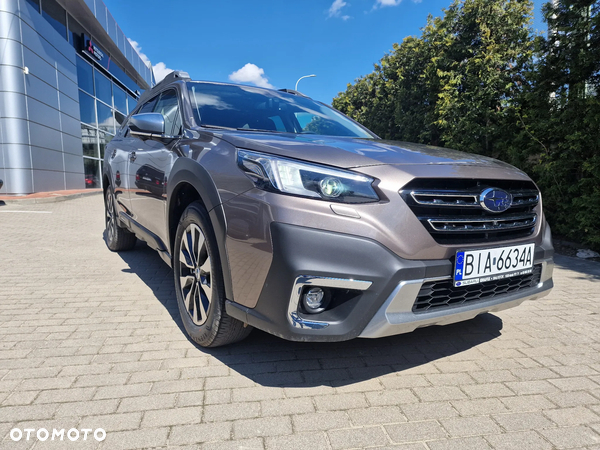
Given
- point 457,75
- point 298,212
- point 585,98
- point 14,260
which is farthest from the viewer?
point 457,75

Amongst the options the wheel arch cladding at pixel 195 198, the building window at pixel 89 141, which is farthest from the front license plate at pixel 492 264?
the building window at pixel 89 141

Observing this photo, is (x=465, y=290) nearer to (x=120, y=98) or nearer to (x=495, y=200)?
(x=495, y=200)

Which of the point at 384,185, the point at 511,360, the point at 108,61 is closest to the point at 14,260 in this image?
the point at 384,185

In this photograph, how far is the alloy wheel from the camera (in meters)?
2.44

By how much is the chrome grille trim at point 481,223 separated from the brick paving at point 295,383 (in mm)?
831

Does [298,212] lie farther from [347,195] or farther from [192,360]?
[192,360]

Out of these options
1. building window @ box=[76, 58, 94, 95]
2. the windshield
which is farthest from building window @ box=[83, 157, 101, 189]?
the windshield

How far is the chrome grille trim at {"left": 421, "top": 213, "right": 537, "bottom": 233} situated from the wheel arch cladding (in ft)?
3.35

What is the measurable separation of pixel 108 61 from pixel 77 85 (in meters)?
5.64

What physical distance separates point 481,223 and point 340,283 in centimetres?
89

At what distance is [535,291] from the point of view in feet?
8.11

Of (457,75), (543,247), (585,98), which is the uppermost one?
(457,75)

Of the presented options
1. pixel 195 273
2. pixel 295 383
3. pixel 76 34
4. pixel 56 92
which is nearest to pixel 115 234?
pixel 195 273

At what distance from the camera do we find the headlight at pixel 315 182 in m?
1.94
